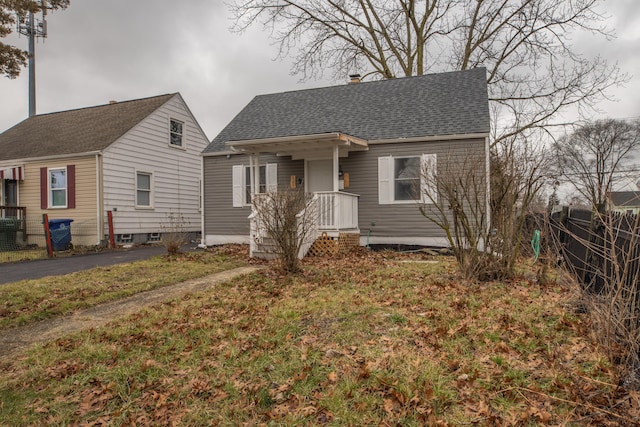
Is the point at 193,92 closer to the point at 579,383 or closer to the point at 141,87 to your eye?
the point at 141,87

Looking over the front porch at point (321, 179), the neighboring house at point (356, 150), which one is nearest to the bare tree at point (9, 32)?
the front porch at point (321, 179)

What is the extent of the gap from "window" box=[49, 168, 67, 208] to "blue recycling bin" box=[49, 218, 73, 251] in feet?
5.11

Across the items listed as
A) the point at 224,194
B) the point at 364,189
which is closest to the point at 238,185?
the point at 224,194

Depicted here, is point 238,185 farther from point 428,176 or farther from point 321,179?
point 428,176

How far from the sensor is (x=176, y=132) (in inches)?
670

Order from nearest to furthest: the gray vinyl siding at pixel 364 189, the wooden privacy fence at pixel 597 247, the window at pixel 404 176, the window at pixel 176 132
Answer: the wooden privacy fence at pixel 597 247, the gray vinyl siding at pixel 364 189, the window at pixel 404 176, the window at pixel 176 132

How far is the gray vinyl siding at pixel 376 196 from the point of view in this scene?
36.4ft

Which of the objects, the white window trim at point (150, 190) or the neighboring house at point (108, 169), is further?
the white window trim at point (150, 190)

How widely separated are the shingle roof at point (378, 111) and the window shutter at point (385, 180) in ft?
2.40

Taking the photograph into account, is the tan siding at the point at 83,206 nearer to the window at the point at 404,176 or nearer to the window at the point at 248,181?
the window at the point at 248,181

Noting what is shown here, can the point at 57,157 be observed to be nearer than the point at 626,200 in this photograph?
No

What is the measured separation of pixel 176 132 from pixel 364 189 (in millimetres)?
9437

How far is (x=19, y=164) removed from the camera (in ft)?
50.5

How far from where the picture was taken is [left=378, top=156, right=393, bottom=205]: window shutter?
452 inches
